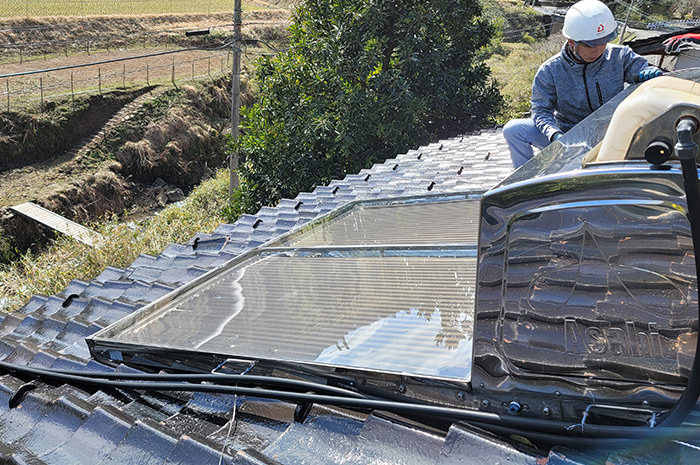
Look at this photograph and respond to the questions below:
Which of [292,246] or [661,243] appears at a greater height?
[661,243]

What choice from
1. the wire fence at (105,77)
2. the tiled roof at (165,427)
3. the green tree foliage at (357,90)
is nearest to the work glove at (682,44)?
the green tree foliage at (357,90)

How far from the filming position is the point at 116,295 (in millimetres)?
4793

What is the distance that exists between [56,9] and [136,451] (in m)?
40.0

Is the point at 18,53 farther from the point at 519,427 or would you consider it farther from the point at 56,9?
the point at 519,427

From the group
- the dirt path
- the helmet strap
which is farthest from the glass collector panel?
the dirt path

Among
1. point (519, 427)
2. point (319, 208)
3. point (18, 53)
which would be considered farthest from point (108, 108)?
point (519, 427)

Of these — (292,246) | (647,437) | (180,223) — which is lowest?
(180,223)

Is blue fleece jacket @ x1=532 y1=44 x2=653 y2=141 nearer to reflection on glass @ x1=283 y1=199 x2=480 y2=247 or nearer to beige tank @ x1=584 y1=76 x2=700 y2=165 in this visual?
reflection on glass @ x1=283 y1=199 x2=480 y2=247

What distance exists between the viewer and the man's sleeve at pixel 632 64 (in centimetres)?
490

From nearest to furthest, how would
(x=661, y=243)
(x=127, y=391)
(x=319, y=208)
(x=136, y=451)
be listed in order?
(x=661, y=243) < (x=136, y=451) < (x=127, y=391) < (x=319, y=208)

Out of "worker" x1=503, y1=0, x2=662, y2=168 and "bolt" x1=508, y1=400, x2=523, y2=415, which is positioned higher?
"worker" x1=503, y1=0, x2=662, y2=168

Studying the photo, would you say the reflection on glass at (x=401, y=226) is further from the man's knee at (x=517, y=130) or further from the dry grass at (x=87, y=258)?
the dry grass at (x=87, y=258)

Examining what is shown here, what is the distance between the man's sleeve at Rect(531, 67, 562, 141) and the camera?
5098 mm

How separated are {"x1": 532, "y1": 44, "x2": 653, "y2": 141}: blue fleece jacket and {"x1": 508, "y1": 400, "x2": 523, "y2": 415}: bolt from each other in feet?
11.7
